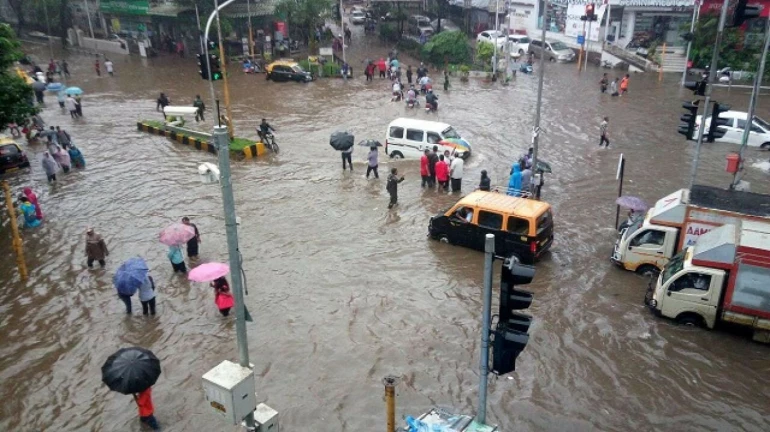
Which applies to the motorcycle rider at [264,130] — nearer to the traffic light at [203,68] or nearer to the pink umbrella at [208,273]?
the traffic light at [203,68]

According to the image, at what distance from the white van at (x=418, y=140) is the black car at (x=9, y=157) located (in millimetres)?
13186

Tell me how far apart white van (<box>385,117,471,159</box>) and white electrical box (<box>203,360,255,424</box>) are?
617 inches

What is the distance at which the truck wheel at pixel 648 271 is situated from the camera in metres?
13.7

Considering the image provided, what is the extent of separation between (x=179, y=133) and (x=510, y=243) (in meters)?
16.5

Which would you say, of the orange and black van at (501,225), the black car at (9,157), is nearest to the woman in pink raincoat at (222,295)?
the orange and black van at (501,225)

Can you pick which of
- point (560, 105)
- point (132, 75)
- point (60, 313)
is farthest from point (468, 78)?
point (60, 313)

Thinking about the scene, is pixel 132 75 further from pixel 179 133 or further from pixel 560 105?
pixel 560 105

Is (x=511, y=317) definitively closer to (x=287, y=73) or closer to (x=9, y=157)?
(x=9, y=157)

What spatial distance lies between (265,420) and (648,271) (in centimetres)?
1001

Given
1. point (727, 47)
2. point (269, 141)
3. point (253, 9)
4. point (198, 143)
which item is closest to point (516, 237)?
point (269, 141)

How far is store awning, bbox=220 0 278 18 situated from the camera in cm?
4300

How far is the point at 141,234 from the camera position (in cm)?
1667

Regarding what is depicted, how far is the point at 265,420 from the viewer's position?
23.2 ft

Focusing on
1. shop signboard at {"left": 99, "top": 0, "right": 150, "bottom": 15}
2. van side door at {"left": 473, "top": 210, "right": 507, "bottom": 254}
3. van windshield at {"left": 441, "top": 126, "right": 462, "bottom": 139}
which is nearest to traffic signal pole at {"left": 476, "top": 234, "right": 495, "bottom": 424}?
van side door at {"left": 473, "top": 210, "right": 507, "bottom": 254}
